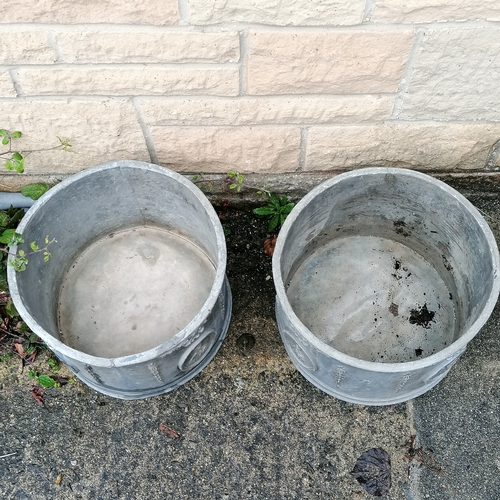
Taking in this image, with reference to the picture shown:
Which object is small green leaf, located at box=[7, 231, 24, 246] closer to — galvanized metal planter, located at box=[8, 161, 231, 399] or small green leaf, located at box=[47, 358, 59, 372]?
galvanized metal planter, located at box=[8, 161, 231, 399]

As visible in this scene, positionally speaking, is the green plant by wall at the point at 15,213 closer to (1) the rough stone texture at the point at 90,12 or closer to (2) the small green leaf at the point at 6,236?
(2) the small green leaf at the point at 6,236

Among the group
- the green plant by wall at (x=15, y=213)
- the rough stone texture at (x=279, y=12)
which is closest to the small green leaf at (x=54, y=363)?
the green plant by wall at (x=15, y=213)

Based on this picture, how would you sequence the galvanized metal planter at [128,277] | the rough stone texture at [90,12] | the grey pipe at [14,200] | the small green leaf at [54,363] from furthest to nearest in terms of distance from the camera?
the grey pipe at [14,200]
the small green leaf at [54,363]
the galvanized metal planter at [128,277]
the rough stone texture at [90,12]

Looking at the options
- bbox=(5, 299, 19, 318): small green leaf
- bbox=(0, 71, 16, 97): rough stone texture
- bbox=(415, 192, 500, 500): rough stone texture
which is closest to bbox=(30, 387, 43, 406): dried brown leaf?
bbox=(5, 299, 19, 318): small green leaf

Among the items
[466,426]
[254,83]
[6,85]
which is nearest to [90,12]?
[6,85]

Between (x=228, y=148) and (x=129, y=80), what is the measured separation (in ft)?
1.60

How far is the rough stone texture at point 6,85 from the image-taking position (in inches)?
73.4

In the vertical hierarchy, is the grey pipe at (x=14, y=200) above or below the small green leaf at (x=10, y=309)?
above

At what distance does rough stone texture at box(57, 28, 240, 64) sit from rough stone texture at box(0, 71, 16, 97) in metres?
0.22

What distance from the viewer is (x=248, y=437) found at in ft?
6.98

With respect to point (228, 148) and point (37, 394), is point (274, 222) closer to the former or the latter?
point (228, 148)

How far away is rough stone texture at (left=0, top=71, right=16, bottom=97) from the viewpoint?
1864 mm

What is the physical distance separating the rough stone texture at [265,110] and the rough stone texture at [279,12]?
1.05 feet

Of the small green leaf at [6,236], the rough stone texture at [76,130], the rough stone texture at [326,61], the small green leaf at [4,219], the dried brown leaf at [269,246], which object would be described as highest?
the rough stone texture at [326,61]
